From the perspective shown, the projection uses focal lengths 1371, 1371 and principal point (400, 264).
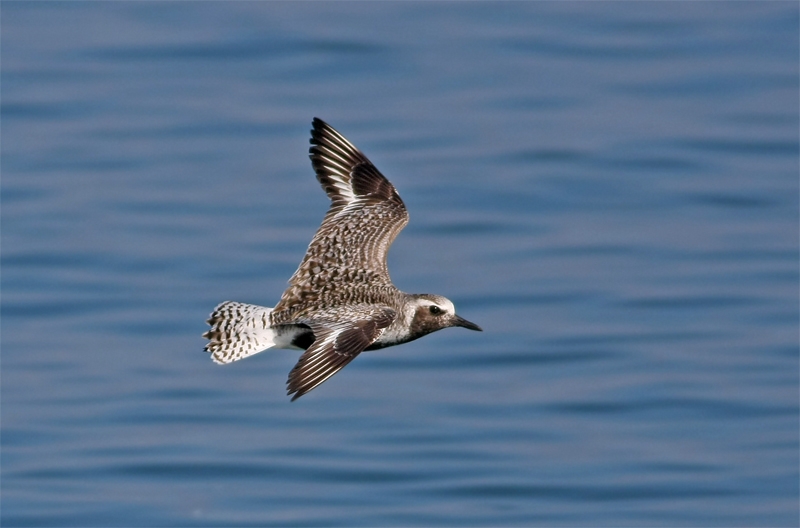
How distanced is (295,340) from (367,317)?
0.82 m

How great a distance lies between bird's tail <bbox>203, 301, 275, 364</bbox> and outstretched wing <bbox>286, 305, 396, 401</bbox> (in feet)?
1.62

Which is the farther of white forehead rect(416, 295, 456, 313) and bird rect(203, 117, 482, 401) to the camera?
white forehead rect(416, 295, 456, 313)

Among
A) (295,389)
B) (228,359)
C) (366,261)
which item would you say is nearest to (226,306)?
(228,359)

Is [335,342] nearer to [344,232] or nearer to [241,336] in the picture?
[241,336]

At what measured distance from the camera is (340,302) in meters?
10.3

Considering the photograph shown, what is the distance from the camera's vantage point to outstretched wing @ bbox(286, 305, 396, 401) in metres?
8.91

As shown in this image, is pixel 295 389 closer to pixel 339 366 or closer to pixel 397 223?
pixel 339 366

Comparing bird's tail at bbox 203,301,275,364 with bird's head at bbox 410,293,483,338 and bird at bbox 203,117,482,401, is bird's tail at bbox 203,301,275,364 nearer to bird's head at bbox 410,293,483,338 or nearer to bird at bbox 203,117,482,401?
bird at bbox 203,117,482,401

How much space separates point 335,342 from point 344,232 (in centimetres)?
204

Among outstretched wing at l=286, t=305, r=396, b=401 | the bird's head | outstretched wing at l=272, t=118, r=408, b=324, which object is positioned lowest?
outstretched wing at l=286, t=305, r=396, b=401

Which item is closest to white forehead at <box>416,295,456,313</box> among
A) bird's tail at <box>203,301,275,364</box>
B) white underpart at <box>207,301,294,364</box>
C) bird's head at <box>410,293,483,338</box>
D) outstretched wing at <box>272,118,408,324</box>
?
bird's head at <box>410,293,483,338</box>

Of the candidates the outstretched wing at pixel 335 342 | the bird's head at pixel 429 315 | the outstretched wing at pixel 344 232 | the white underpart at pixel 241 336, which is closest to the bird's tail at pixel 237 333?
the white underpart at pixel 241 336

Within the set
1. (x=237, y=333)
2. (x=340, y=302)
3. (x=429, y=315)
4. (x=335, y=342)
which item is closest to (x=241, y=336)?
(x=237, y=333)

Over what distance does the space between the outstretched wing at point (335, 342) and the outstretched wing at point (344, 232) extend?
17.4 inches
